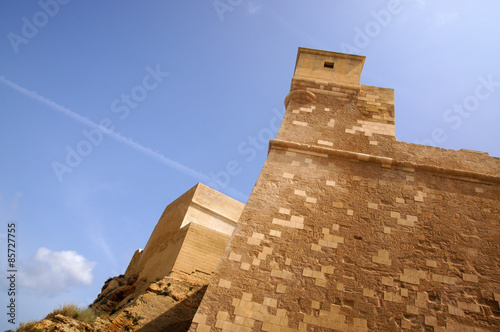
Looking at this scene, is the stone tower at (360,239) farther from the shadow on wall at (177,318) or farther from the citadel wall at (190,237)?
the citadel wall at (190,237)

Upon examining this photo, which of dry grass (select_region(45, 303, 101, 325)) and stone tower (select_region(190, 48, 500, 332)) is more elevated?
stone tower (select_region(190, 48, 500, 332))

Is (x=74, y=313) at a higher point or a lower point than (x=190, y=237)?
lower

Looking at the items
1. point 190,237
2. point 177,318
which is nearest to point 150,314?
point 177,318

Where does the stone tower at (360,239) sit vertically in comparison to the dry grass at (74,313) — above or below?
above

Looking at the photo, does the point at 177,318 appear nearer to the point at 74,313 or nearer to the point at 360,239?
the point at 74,313

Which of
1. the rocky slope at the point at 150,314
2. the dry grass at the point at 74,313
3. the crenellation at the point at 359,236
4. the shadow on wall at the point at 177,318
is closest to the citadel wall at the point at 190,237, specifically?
the rocky slope at the point at 150,314

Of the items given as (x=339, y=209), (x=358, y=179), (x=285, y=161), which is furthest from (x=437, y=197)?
(x=285, y=161)

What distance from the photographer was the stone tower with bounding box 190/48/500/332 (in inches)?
162

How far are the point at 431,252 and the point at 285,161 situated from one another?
8.64 feet

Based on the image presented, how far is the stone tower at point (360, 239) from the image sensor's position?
4105 millimetres

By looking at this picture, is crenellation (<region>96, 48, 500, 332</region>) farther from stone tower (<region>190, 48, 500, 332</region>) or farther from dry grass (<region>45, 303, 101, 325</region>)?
dry grass (<region>45, 303, 101, 325</region>)

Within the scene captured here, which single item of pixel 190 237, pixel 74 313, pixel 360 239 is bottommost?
pixel 74 313

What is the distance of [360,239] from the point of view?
478 cm

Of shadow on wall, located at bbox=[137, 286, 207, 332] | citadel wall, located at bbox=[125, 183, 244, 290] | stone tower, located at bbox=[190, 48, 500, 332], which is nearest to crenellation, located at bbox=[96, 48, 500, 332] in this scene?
stone tower, located at bbox=[190, 48, 500, 332]
